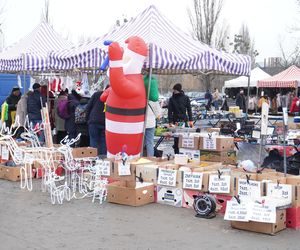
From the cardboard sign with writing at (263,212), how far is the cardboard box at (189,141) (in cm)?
411

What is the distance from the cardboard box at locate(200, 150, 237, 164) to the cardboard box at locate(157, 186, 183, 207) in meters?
→ 2.71

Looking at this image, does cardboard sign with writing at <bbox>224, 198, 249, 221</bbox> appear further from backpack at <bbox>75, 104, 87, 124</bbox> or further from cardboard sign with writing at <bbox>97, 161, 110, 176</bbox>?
backpack at <bbox>75, 104, 87, 124</bbox>

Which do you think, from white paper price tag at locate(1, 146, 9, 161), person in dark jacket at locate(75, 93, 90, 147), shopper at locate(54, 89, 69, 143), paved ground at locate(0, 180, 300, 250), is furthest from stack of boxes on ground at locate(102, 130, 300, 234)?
shopper at locate(54, 89, 69, 143)

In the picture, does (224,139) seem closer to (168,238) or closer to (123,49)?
(123,49)

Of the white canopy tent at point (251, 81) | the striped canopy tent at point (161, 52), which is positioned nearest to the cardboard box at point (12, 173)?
the striped canopy tent at point (161, 52)

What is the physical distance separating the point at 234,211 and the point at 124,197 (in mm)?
1751

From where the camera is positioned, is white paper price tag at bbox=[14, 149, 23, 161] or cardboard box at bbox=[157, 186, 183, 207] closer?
cardboard box at bbox=[157, 186, 183, 207]

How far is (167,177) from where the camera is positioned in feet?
21.6

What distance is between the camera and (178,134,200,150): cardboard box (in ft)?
31.0

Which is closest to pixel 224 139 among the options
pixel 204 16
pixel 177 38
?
pixel 177 38

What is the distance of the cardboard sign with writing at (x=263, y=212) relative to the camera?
521 cm

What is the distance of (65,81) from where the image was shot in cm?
1630

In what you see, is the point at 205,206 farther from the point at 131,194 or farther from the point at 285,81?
the point at 285,81

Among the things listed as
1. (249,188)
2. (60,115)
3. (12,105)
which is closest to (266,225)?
(249,188)
